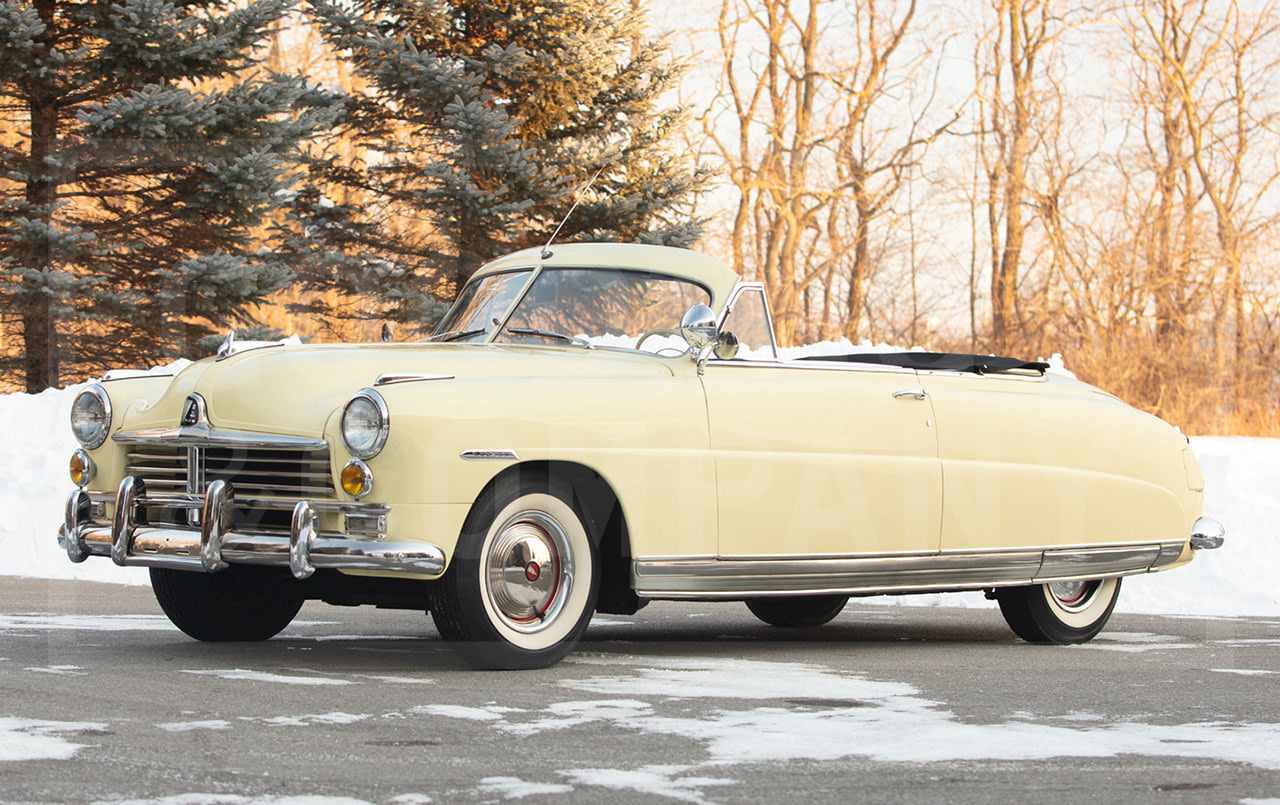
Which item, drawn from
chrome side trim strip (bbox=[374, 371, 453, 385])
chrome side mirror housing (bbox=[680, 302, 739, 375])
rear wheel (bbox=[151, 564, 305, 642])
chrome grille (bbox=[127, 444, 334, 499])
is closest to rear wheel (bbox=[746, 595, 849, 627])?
chrome side mirror housing (bbox=[680, 302, 739, 375])

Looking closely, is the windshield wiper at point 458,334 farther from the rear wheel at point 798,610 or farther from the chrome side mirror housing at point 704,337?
the rear wheel at point 798,610

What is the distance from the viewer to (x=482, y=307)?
24.8 feet

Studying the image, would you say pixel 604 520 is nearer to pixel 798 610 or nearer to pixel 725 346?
pixel 725 346

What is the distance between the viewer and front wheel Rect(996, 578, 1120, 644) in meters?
8.18

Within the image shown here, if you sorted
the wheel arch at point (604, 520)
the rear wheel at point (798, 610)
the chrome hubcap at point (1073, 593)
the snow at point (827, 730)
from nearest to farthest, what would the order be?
1. the snow at point (827, 730)
2. the wheel arch at point (604, 520)
3. the chrome hubcap at point (1073, 593)
4. the rear wheel at point (798, 610)

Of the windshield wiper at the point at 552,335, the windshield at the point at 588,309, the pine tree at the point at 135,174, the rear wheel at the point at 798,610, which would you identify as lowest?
the rear wheel at the point at 798,610

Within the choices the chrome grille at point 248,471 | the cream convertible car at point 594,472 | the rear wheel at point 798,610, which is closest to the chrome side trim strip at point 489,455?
the cream convertible car at point 594,472

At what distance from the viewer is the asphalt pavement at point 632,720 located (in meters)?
4.04

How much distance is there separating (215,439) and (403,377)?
32.3 inches

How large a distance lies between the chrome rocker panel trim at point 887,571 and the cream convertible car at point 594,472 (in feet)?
0.04

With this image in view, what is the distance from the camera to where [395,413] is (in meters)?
5.81

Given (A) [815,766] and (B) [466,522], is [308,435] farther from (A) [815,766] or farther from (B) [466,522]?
(A) [815,766]

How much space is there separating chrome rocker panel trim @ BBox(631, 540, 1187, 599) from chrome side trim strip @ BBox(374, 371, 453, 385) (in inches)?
44.7

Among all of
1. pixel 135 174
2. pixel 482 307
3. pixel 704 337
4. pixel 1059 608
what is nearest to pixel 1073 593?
pixel 1059 608
